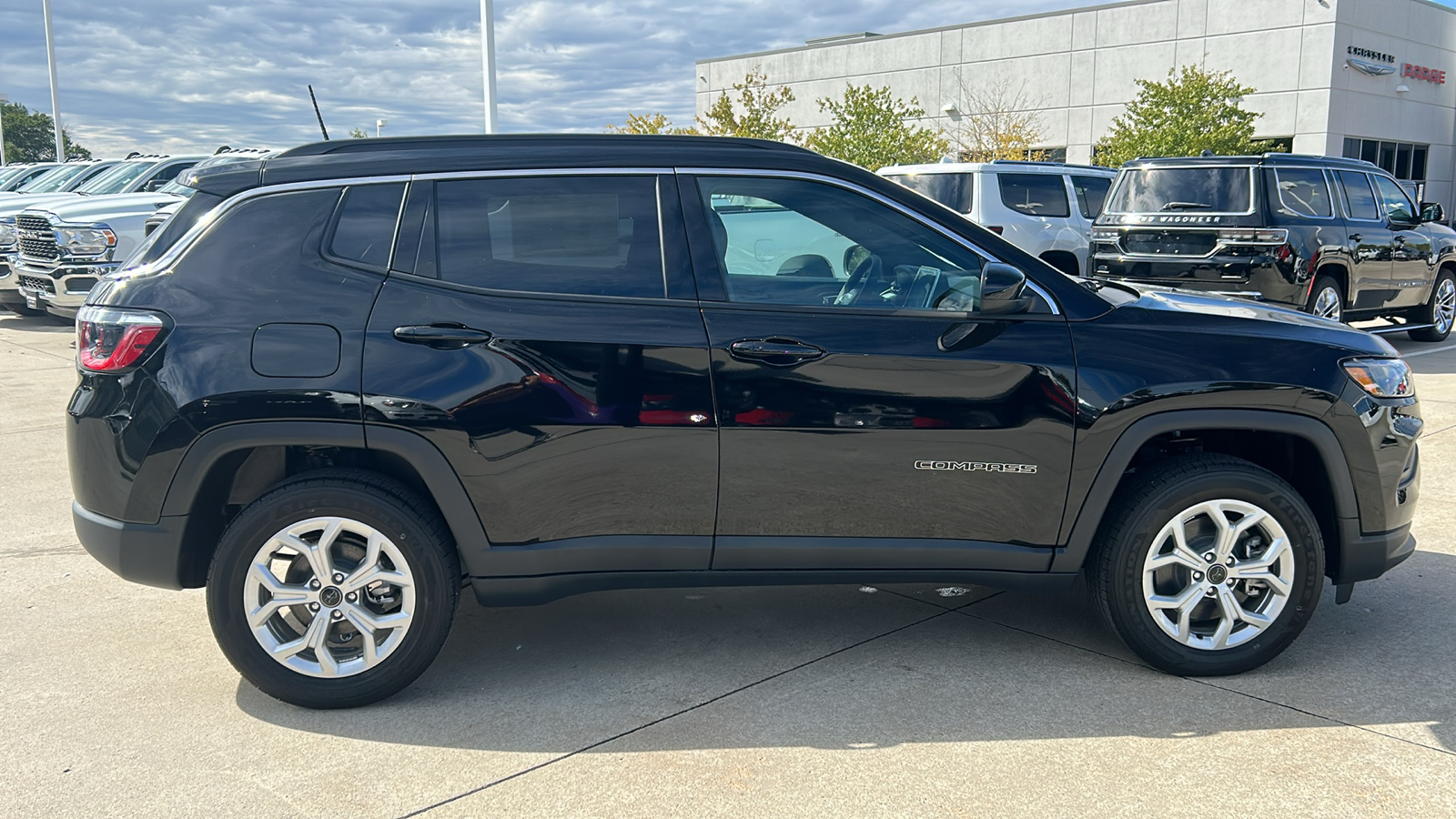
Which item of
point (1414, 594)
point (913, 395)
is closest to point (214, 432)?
point (913, 395)

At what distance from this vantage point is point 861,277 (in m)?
3.82

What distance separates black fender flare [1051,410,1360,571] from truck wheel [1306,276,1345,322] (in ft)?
26.7

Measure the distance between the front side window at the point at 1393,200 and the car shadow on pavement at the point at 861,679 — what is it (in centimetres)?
877

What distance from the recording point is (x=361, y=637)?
12.1 ft

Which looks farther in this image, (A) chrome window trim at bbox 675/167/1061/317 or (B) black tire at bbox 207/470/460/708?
(A) chrome window trim at bbox 675/167/1061/317

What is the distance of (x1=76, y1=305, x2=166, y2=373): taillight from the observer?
3518 mm

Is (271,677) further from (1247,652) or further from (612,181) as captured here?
(1247,652)

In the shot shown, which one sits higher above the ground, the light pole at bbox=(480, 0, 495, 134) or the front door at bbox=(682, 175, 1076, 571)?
the light pole at bbox=(480, 0, 495, 134)

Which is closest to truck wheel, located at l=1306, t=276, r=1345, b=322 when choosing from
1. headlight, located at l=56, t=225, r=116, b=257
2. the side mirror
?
the side mirror

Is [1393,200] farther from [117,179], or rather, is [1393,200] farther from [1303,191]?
[117,179]

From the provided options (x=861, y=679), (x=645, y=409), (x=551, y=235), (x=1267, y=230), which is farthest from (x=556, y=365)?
(x=1267, y=230)

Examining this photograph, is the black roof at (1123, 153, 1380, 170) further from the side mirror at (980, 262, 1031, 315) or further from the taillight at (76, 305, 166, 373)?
the taillight at (76, 305, 166, 373)

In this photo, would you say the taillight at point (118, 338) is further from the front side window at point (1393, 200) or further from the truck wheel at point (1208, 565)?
the front side window at point (1393, 200)

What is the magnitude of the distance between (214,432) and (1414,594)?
4659 mm
